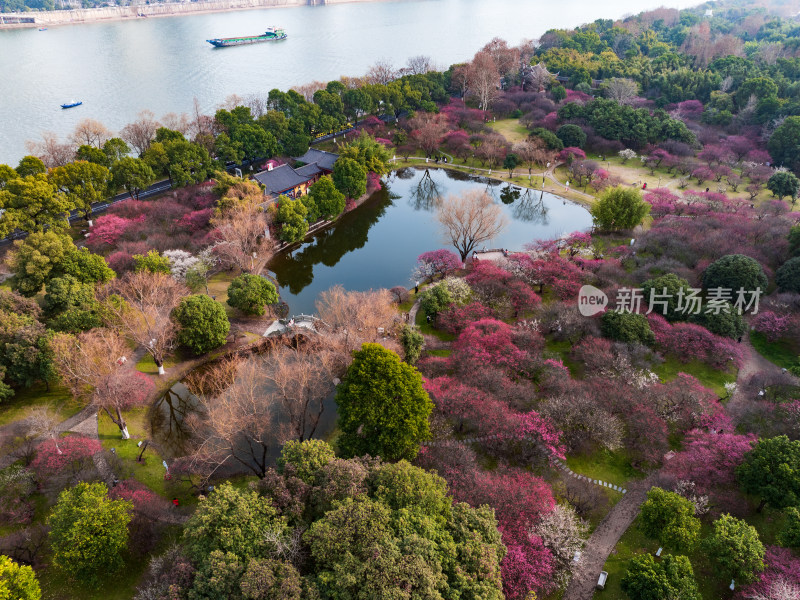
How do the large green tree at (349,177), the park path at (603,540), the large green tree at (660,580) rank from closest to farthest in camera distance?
the large green tree at (660,580) < the park path at (603,540) < the large green tree at (349,177)

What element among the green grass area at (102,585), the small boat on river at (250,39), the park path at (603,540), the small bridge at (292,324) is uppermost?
the small boat on river at (250,39)

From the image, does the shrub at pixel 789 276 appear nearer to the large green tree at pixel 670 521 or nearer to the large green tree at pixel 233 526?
the large green tree at pixel 670 521

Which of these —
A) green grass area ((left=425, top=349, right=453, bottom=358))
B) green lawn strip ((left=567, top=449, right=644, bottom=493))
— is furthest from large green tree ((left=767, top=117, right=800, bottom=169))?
green grass area ((left=425, top=349, right=453, bottom=358))

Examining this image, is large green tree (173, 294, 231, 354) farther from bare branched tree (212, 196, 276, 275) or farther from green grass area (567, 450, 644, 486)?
green grass area (567, 450, 644, 486)

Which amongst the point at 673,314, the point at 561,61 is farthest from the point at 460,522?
the point at 561,61

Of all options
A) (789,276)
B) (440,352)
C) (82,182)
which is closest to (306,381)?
(440,352)

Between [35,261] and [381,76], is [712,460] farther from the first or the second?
[381,76]

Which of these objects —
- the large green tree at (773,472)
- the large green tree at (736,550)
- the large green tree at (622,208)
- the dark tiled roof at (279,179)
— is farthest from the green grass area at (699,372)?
the dark tiled roof at (279,179)
